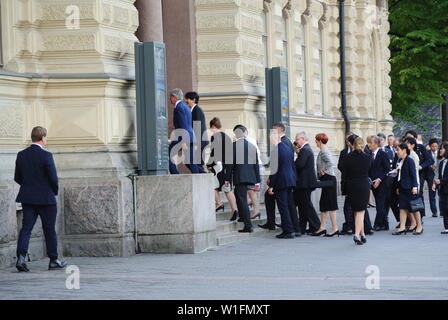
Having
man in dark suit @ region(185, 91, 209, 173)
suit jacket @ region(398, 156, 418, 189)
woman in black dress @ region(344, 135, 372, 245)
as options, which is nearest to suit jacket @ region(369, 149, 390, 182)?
suit jacket @ region(398, 156, 418, 189)

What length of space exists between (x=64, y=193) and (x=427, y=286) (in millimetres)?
5767

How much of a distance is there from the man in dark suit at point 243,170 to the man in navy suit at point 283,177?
324 millimetres

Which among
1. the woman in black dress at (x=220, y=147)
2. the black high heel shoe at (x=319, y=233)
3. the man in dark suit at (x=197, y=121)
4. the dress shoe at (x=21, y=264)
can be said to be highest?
the man in dark suit at (x=197, y=121)

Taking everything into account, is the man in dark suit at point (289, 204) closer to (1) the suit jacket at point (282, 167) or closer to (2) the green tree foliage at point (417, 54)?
(1) the suit jacket at point (282, 167)

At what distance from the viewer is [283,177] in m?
20.4

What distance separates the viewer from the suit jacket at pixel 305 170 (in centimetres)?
2089

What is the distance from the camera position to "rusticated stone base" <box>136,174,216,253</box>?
1694 cm

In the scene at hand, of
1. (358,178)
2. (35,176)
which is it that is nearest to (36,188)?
(35,176)

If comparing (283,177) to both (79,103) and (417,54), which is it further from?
(417,54)

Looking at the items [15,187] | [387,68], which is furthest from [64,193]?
[387,68]

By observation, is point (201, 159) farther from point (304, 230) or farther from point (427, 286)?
point (427, 286)

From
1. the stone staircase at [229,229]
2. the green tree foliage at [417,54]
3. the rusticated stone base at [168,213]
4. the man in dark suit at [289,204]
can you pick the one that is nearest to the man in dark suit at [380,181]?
the man in dark suit at [289,204]

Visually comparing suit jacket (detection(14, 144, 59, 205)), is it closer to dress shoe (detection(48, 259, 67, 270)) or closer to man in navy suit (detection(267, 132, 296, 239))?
dress shoe (detection(48, 259, 67, 270))
